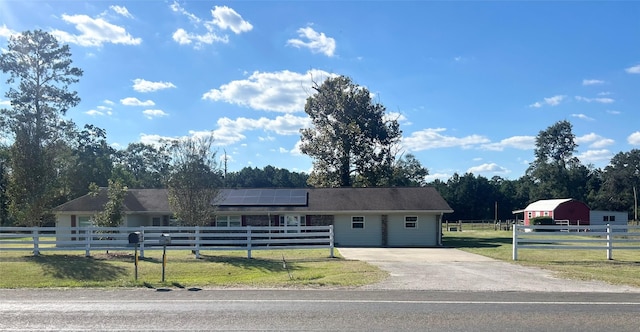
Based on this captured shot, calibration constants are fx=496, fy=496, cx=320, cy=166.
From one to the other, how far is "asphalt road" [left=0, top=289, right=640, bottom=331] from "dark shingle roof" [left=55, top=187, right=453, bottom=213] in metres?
19.5

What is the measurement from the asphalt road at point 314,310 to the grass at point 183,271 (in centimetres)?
156

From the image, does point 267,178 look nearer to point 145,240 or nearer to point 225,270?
point 145,240

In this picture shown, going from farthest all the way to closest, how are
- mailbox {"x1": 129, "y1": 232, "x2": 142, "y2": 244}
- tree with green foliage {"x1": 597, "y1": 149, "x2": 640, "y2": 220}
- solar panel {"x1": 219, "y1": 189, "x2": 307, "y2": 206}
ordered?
tree with green foliage {"x1": 597, "y1": 149, "x2": 640, "y2": 220}
solar panel {"x1": 219, "y1": 189, "x2": 307, "y2": 206}
mailbox {"x1": 129, "y1": 232, "x2": 142, "y2": 244}

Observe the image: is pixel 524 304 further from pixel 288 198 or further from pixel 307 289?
pixel 288 198

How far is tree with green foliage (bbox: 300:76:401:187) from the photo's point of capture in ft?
156

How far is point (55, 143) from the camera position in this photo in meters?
24.1

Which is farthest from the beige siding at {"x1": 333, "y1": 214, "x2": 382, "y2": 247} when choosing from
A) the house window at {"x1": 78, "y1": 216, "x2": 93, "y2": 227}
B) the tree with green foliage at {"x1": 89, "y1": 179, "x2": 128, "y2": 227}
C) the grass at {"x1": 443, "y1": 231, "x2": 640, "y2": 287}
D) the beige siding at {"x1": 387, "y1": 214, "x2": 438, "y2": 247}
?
the house window at {"x1": 78, "y1": 216, "x2": 93, "y2": 227}

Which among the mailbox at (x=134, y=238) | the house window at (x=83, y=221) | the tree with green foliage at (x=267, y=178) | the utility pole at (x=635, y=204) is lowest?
the utility pole at (x=635, y=204)

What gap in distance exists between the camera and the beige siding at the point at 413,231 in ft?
100

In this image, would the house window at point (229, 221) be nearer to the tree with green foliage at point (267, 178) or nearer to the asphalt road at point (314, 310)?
the asphalt road at point (314, 310)

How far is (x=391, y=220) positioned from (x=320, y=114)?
21.0 meters

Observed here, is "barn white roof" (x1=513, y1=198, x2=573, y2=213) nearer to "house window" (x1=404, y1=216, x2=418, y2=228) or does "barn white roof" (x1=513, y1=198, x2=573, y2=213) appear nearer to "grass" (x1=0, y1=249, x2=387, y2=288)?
"house window" (x1=404, y1=216, x2=418, y2=228)

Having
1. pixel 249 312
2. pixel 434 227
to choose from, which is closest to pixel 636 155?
pixel 434 227

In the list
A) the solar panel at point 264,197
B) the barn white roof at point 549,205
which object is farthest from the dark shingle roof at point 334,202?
the barn white roof at point 549,205
